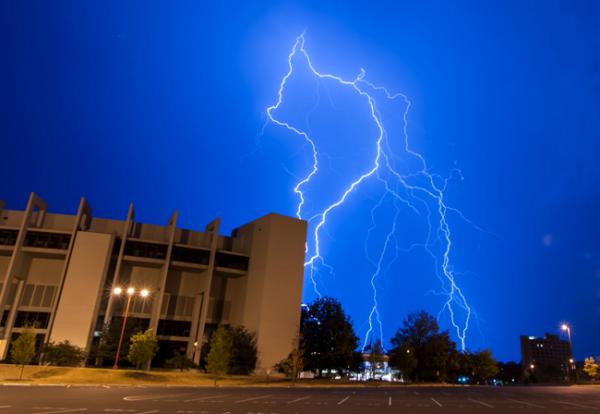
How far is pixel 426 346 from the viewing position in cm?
6044

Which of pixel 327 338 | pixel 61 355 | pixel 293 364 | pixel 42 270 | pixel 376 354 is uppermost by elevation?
pixel 42 270

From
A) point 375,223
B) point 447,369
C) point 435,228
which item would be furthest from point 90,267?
point 435,228

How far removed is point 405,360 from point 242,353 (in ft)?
70.4

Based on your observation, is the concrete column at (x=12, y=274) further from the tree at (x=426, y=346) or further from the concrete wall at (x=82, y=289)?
the tree at (x=426, y=346)

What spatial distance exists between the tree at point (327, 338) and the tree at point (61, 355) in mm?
21985

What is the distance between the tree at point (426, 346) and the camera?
5941cm

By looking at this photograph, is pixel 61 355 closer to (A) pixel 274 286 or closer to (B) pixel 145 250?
(B) pixel 145 250

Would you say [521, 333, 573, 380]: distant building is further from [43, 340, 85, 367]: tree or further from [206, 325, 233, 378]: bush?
[43, 340, 85, 367]: tree

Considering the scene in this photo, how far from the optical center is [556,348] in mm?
156125

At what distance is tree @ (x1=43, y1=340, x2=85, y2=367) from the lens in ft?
132

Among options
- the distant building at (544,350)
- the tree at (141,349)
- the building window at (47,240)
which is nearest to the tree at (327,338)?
the tree at (141,349)

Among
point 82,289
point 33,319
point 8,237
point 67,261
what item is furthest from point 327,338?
point 8,237

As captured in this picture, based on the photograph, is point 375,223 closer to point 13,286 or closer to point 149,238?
point 149,238

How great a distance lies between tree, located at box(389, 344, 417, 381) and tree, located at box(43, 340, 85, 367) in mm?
35778
